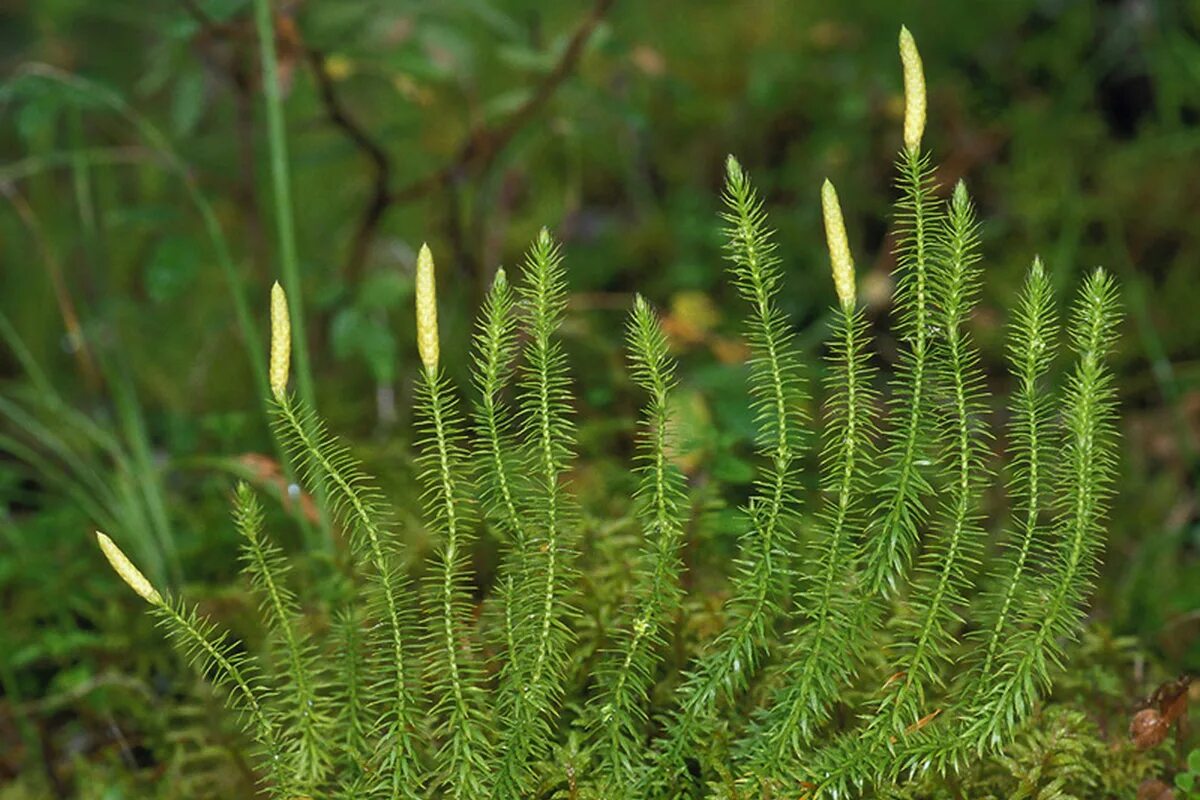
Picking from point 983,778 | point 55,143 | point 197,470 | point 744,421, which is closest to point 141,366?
point 197,470

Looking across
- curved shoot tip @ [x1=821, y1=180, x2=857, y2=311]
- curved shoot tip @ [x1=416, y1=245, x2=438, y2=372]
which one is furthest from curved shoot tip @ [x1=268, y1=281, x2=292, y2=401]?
curved shoot tip @ [x1=821, y1=180, x2=857, y2=311]

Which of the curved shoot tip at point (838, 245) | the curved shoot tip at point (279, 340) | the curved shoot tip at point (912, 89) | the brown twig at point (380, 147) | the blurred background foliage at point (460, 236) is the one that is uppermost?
the curved shoot tip at point (912, 89)

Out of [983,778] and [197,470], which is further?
[197,470]

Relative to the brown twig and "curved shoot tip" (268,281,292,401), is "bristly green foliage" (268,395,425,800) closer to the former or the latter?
"curved shoot tip" (268,281,292,401)

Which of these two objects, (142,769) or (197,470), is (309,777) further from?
(197,470)

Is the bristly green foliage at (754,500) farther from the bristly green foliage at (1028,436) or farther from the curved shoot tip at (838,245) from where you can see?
the bristly green foliage at (1028,436)

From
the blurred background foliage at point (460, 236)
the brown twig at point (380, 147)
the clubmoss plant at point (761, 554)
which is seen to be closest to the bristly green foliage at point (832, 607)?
the clubmoss plant at point (761, 554)
